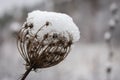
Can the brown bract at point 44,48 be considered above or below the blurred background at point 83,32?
above

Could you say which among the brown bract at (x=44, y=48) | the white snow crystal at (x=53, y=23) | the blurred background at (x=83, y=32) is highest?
the white snow crystal at (x=53, y=23)

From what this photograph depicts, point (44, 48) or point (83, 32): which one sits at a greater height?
point (44, 48)

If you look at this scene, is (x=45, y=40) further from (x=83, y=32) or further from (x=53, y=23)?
(x=83, y=32)

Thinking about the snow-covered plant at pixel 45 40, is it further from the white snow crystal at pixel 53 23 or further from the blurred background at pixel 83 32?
the blurred background at pixel 83 32

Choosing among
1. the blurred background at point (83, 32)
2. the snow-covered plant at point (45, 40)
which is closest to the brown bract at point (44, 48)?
the snow-covered plant at point (45, 40)

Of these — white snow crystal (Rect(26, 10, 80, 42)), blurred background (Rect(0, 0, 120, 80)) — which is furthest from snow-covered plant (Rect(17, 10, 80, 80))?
blurred background (Rect(0, 0, 120, 80))

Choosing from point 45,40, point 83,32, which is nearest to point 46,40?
point 45,40

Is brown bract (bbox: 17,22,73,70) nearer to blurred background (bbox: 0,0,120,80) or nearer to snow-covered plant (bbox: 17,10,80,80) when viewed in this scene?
snow-covered plant (bbox: 17,10,80,80)

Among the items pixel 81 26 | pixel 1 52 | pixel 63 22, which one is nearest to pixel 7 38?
pixel 81 26

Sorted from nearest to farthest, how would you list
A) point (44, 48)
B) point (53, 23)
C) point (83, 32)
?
point (44, 48) < point (53, 23) < point (83, 32)
